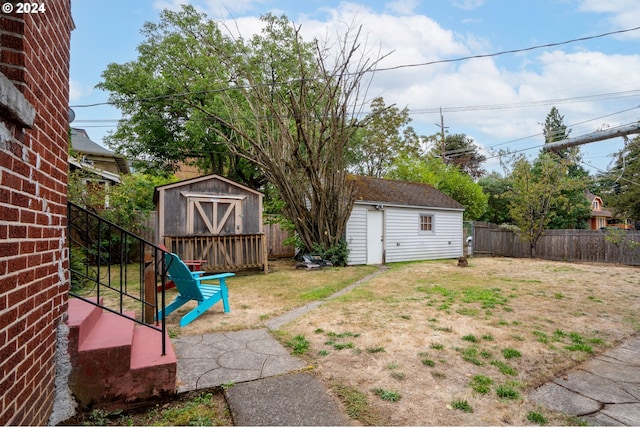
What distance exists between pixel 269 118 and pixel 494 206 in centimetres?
1767

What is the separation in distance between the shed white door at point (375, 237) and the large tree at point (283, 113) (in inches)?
56.2

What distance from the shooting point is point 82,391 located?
89.7 inches

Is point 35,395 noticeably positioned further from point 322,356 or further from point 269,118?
point 269,118

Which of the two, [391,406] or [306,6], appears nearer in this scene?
[391,406]

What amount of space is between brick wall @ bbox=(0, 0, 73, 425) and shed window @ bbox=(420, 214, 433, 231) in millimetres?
13265

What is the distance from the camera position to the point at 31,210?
1810 mm

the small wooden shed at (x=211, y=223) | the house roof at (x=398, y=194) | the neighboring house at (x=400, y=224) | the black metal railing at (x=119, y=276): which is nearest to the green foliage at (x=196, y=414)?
the black metal railing at (x=119, y=276)

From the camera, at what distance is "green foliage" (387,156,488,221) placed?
18.7 m

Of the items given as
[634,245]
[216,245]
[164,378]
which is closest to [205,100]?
[216,245]

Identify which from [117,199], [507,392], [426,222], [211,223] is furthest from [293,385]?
[426,222]

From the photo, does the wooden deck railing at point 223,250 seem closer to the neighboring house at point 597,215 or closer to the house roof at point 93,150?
the house roof at point 93,150

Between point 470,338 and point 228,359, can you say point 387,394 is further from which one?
point 470,338

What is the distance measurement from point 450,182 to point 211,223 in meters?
14.6

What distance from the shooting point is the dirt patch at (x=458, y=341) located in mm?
2439
